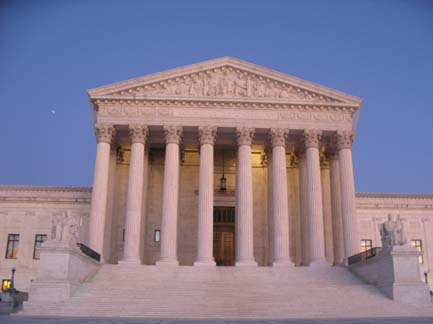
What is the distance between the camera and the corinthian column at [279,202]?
38875 mm

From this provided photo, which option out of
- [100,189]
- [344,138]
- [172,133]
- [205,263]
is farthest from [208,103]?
[205,263]

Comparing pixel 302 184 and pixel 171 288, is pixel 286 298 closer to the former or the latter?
pixel 171 288

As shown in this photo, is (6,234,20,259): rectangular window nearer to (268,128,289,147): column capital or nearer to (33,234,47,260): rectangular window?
(33,234,47,260): rectangular window

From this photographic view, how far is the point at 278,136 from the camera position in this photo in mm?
41750

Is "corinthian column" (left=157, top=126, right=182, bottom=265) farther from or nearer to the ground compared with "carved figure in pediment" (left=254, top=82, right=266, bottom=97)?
nearer to the ground

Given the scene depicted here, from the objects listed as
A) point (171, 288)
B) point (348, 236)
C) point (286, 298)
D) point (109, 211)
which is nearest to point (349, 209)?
point (348, 236)

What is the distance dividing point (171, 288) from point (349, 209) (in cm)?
1721

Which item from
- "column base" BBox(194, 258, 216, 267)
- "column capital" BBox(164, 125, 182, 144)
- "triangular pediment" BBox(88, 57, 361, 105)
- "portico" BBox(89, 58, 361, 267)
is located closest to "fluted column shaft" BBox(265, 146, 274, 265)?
"portico" BBox(89, 58, 361, 267)

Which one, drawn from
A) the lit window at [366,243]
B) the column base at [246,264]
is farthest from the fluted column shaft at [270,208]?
the lit window at [366,243]

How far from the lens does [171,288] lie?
30.7 meters

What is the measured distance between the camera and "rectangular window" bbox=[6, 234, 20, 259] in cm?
4639

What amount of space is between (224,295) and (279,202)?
12.5 m

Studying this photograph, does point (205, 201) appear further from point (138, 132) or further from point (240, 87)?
point (240, 87)

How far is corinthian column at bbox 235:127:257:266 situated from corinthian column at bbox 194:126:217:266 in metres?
2.18
